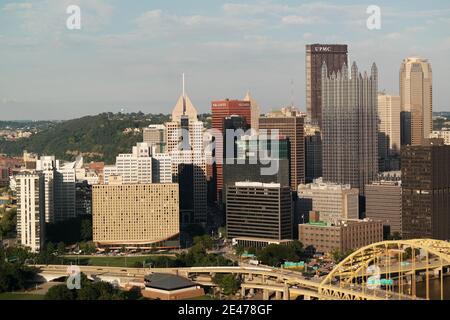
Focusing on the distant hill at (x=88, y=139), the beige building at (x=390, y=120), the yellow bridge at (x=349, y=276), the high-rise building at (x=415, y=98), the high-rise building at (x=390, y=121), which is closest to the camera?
the yellow bridge at (x=349, y=276)

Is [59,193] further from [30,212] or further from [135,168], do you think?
[30,212]

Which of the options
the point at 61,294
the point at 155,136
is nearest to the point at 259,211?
the point at 61,294

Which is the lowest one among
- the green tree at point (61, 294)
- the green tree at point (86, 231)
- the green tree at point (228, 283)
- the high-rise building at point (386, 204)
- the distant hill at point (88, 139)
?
the green tree at point (228, 283)

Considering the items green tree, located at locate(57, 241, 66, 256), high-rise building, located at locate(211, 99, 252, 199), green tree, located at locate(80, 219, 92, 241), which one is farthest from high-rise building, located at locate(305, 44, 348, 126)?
green tree, located at locate(57, 241, 66, 256)

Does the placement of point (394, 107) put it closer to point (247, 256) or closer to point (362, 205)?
point (362, 205)

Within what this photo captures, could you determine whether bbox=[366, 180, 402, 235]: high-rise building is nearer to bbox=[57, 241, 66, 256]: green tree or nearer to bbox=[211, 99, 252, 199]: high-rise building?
bbox=[57, 241, 66, 256]: green tree

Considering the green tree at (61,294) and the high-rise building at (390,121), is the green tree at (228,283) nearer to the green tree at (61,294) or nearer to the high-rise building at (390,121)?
the green tree at (61,294)

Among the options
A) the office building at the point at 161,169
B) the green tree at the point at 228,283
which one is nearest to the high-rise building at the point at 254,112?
the office building at the point at 161,169
